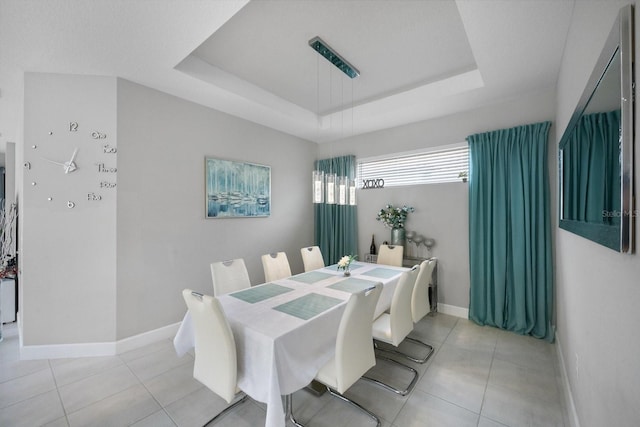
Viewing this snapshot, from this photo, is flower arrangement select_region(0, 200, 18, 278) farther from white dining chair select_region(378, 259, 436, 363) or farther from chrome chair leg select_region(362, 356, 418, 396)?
white dining chair select_region(378, 259, 436, 363)

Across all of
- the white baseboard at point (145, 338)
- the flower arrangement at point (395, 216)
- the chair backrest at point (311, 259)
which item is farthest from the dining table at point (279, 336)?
the flower arrangement at point (395, 216)

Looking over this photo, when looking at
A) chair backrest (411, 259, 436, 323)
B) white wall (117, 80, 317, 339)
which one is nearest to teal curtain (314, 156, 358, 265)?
white wall (117, 80, 317, 339)

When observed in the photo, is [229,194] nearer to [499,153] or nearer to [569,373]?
[499,153]

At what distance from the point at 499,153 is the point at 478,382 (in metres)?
2.51

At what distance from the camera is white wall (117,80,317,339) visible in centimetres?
283

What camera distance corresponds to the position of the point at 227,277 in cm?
269

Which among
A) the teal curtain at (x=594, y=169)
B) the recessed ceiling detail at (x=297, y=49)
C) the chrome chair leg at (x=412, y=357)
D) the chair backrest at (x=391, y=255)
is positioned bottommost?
the chrome chair leg at (x=412, y=357)

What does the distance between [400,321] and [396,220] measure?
1.91 m

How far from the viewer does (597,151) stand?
3.57ft

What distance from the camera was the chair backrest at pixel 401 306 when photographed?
217cm

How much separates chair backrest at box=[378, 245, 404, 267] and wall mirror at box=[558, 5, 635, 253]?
2343 millimetres

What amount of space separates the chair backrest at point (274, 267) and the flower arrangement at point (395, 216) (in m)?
1.68

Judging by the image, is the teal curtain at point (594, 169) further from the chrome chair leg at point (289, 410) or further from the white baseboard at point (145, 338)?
the white baseboard at point (145, 338)

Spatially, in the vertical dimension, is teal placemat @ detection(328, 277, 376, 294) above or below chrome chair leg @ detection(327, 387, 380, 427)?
above
